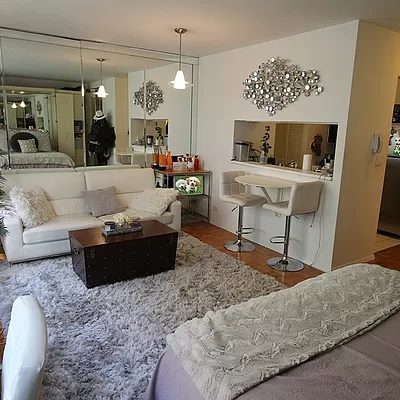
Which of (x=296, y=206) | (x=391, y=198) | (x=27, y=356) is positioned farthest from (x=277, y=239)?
(x=27, y=356)

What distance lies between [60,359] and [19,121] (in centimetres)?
312

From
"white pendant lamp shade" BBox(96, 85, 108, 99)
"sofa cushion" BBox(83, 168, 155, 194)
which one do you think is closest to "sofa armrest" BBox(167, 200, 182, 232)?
"sofa cushion" BBox(83, 168, 155, 194)

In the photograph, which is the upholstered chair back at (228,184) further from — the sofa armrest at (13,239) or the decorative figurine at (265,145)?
the sofa armrest at (13,239)

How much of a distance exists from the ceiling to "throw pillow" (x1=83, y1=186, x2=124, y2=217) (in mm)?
1803

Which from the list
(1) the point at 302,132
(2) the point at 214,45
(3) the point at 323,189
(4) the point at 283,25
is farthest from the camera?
(1) the point at 302,132

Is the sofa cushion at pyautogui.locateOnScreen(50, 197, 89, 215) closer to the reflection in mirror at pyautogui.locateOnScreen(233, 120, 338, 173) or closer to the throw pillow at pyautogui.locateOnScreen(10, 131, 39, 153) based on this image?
the throw pillow at pyautogui.locateOnScreen(10, 131, 39, 153)

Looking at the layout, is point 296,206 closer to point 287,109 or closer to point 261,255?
point 261,255

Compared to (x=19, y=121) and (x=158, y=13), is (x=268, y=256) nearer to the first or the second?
(x=158, y=13)

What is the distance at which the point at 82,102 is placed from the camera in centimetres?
472

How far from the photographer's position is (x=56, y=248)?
374 centimetres

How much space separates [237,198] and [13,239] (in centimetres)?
237

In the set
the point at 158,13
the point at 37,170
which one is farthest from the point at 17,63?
the point at 158,13

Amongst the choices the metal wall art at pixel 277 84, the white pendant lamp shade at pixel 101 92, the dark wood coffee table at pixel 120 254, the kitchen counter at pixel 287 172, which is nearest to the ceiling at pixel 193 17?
the metal wall art at pixel 277 84

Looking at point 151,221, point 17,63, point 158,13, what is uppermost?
point 158,13
